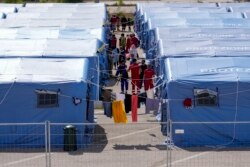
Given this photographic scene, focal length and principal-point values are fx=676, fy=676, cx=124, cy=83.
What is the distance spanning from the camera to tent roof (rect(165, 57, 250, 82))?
17828mm

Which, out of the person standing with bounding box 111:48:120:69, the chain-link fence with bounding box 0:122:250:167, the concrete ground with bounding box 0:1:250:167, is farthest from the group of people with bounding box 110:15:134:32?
the chain-link fence with bounding box 0:122:250:167

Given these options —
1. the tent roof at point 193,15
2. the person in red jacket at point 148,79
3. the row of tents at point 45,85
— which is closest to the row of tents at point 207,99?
the person in red jacket at point 148,79

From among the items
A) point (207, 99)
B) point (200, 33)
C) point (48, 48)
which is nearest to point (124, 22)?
point (200, 33)

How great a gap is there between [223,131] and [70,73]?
4328 mm

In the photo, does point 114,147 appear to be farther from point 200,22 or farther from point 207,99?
point 200,22

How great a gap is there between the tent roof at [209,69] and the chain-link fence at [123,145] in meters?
1.27

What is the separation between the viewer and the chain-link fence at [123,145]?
16.0m

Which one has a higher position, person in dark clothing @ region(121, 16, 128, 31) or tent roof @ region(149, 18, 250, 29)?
person in dark clothing @ region(121, 16, 128, 31)

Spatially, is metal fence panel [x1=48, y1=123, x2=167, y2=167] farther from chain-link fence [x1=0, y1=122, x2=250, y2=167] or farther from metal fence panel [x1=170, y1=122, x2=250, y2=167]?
metal fence panel [x1=170, y1=122, x2=250, y2=167]

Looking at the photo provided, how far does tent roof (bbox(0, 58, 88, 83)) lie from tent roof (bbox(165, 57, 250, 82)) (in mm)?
2483

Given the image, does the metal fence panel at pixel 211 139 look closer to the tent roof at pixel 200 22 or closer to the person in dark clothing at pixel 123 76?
the person in dark clothing at pixel 123 76

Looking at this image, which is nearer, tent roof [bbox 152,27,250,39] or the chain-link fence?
the chain-link fence

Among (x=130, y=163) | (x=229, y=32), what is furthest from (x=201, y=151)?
(x=229, y=32)

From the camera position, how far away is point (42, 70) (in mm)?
18266
